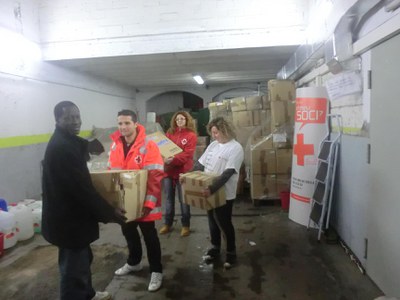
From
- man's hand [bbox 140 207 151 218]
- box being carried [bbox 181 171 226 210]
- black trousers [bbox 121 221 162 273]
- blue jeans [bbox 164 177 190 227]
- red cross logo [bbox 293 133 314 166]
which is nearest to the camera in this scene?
man's hand [bbox 140 207 151 218]

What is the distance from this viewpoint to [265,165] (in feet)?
14.1

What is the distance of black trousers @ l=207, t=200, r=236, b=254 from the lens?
2.50 metres

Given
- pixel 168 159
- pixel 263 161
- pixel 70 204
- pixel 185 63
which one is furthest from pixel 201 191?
pixel 185 63

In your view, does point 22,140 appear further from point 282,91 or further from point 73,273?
point 282,91

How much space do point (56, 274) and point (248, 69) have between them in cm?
520

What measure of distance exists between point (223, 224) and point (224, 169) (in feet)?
1.53

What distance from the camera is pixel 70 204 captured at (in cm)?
166

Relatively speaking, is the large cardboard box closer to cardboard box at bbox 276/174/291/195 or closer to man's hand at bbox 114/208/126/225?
cardboard box at bbox 276/174/291/195

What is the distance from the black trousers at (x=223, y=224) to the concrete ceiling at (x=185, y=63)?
2.39 m

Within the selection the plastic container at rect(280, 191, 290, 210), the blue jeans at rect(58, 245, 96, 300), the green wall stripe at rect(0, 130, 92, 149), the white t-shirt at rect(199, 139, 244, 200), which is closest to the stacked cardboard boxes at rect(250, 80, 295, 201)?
the plastic container at rect(280, 191, 290, 210)

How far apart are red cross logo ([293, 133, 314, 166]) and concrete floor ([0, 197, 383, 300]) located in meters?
0.78

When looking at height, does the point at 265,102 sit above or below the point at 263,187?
above

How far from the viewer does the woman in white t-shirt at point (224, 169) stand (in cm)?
239

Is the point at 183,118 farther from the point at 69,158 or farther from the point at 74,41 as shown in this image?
the point at 74,41
